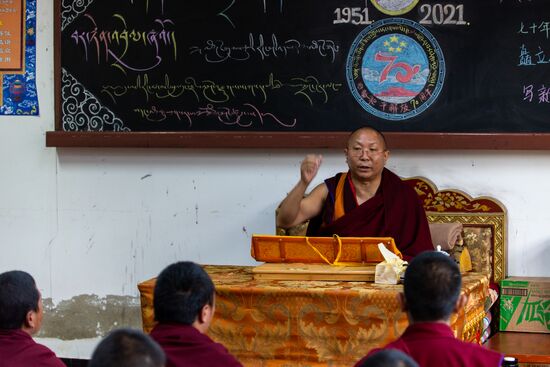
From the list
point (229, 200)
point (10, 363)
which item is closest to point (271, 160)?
point (229, 200)

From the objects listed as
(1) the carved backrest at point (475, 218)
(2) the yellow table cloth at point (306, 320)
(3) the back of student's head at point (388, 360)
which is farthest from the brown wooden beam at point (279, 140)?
(3) the back of student's head at point (388, 360)

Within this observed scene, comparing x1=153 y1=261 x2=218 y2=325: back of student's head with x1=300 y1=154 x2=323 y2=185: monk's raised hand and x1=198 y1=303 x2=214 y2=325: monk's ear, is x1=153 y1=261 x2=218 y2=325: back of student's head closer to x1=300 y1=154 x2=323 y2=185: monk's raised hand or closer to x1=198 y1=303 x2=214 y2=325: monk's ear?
x1=198 y1=303 x2=214 y2=325: monk's ear

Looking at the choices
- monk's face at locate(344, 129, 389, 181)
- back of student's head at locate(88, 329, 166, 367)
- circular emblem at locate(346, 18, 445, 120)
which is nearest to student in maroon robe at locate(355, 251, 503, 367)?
back of student's head at locate(88, 329, 166, 367)

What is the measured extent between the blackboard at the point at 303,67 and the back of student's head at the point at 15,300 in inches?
99.7

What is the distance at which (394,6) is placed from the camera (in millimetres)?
5234

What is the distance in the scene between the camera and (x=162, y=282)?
105 inches

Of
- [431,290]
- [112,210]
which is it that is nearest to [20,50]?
[112,210]

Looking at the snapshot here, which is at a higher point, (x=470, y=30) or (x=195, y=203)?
(x=470, y=30)

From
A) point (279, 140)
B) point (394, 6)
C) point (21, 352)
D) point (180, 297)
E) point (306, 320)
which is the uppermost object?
point (394, 6)

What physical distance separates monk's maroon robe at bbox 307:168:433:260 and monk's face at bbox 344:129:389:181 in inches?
4.5

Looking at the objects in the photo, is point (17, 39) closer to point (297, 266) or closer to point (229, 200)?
point (229, 200)

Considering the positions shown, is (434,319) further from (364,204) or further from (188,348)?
(364,204)

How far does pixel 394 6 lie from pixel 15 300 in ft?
9.89

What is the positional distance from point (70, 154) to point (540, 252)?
9.06 ft
